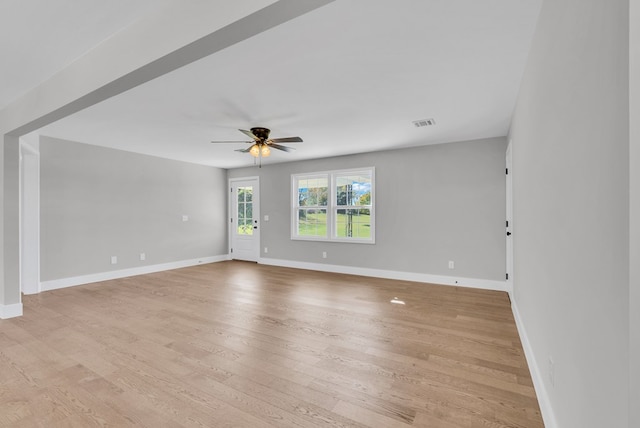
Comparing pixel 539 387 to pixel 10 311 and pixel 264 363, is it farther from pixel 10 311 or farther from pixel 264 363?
pixel 10 311

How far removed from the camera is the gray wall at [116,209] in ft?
15.4

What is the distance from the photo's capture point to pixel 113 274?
5410mm

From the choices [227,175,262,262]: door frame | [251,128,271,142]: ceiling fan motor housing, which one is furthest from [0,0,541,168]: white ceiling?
[227,175,262,262]: door frame

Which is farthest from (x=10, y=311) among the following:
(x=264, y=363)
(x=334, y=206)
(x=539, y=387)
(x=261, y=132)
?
(x=539, y=387)

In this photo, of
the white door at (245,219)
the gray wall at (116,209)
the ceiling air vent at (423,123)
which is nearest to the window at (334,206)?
the white door at (245,219)

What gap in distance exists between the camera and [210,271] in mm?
6133

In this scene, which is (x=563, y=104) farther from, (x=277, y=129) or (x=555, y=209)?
(x=277, y=129)

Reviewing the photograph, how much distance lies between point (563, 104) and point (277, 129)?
11.1 feet

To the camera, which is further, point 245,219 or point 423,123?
point 245,219

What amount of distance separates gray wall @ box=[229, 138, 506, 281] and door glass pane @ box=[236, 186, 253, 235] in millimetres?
2194

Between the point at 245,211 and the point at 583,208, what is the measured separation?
7.06 m

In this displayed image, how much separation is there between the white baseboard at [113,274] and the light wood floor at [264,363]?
1.71ft

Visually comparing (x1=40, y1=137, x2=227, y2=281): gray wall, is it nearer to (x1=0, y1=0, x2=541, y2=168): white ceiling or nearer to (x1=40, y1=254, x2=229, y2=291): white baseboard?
(x1=40, y1=254, x2=229, y2=291): white baseboard

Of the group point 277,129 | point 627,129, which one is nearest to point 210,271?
point 277,129
